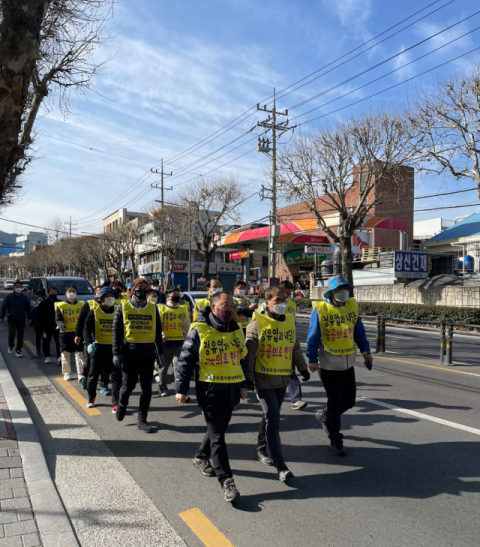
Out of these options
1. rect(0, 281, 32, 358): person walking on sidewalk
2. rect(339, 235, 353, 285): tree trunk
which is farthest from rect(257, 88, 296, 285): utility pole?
rect(0, 281, 32, 358): person walking on sidewalk

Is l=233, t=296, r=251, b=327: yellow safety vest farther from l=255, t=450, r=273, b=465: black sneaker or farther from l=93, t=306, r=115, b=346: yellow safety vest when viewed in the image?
l=255, t=450, r=273, b=465: black sneaker

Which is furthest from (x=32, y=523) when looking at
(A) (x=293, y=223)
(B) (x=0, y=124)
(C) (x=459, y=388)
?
(A) (x=293, y=223)

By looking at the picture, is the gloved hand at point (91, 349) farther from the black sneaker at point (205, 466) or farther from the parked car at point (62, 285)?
the parked car at point (62, 285)

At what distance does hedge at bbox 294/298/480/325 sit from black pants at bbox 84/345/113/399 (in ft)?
45.0

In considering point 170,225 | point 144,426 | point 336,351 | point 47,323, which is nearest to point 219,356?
point 336,351

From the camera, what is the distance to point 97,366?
642 centimetres

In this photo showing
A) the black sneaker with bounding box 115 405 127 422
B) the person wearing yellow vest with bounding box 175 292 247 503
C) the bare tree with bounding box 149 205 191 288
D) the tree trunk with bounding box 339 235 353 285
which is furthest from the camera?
the bare tree with bounding box 149 205 191 288

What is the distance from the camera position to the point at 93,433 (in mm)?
5293

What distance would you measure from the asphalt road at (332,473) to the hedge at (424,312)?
12.0 metres

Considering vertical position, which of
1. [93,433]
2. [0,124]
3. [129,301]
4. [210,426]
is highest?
[0,124]

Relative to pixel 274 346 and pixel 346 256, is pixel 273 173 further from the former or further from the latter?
pixel 274 346

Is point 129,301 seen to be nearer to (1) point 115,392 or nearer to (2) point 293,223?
(1) point 115,392

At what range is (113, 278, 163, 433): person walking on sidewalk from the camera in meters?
5.43

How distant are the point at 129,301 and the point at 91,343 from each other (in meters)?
1.23
